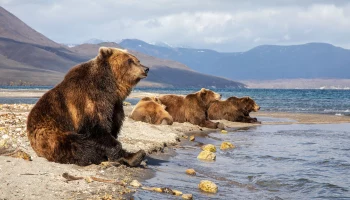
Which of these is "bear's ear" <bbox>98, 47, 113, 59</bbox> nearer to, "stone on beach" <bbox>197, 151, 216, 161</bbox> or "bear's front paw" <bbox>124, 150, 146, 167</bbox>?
"bear's front paw" <bbox>124, 150, 146, 167</bbox>

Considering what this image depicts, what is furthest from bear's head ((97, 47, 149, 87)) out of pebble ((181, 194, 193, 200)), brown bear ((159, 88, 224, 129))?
brown bear ((159, 88, 224, 129))

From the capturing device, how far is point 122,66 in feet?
26.0

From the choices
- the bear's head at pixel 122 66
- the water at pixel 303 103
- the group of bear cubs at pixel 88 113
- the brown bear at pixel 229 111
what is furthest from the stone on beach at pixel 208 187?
the water at pixel 303 103

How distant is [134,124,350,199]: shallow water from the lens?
7844mm

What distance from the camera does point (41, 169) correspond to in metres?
7.06

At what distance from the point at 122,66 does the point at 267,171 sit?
3711 mm

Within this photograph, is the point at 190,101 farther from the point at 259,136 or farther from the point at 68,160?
the point at 68,160

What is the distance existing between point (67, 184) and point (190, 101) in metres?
13.1

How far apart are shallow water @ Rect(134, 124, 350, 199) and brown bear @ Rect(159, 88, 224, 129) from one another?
4306mm

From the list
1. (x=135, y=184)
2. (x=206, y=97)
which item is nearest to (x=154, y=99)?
(x=206, y=97)

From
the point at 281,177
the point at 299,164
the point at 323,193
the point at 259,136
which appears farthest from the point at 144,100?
the point at 323,193

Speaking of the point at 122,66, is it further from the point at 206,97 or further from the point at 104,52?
the point at 206,97

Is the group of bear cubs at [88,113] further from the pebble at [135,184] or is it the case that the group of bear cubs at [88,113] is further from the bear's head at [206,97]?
the bear's head at [206,97]

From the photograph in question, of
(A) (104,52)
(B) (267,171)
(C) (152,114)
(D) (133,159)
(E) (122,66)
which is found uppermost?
(A) (104,52)
